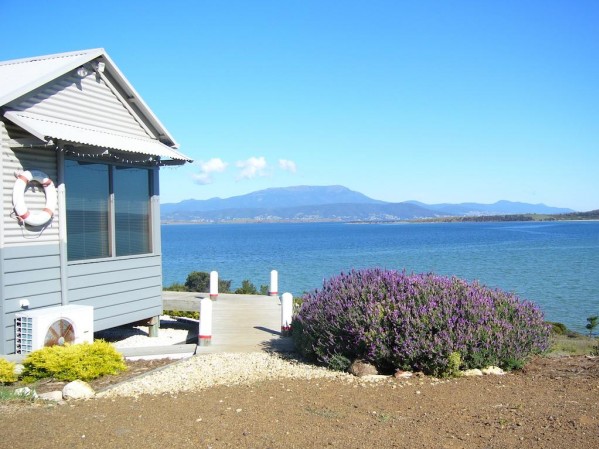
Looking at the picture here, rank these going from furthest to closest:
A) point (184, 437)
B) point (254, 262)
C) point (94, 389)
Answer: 1. point (254, 262)
2. point (94, 389)
3. point (184, 437)

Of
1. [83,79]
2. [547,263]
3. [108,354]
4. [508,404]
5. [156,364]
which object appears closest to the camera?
[508,404]

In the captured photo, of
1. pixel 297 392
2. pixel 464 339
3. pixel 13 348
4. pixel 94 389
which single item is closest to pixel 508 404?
pixel 464 339

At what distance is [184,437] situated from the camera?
17.8 feet

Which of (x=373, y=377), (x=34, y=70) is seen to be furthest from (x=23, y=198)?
(x=373, y=377)

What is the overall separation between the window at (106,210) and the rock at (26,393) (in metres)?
3.56

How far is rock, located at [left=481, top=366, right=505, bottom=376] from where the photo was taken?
306 inches

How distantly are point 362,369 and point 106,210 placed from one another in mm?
5888

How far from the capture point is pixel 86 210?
10.8 meters

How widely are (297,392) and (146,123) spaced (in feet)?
24.6

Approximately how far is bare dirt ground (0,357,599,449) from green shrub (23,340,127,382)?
1206mm

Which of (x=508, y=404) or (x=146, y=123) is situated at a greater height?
(x=146, y=123)

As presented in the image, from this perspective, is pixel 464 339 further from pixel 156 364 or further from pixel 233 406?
pixel 156 364

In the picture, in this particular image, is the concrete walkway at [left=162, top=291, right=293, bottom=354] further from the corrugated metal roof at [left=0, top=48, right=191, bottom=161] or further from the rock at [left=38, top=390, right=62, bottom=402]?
the corrugated metal roof at [left=0, top=48, right=191, bottom=161]

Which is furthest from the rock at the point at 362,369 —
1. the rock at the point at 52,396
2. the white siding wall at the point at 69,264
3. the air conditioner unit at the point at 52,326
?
the white siding wall at the point at 69,264
